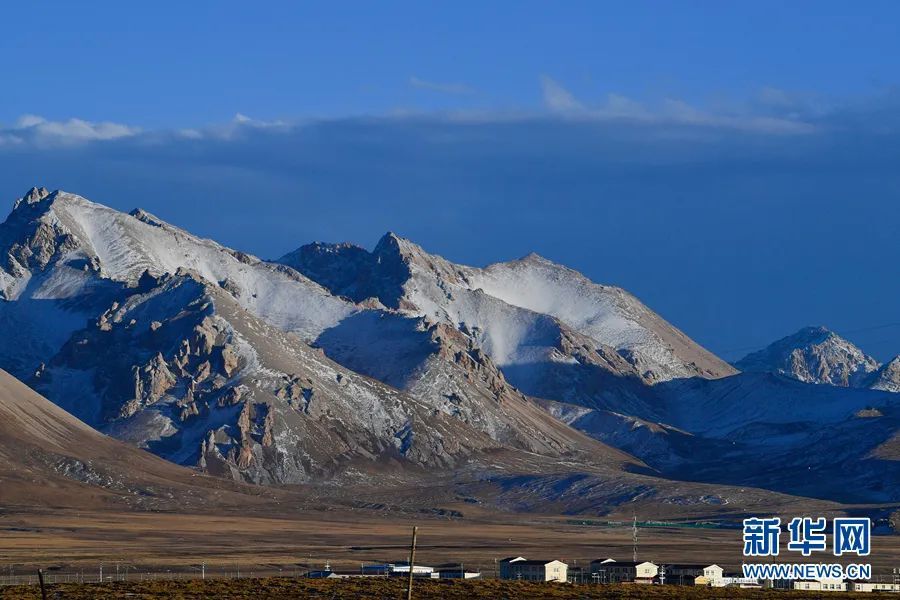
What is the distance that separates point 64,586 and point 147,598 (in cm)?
2252

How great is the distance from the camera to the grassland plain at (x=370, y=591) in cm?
16650

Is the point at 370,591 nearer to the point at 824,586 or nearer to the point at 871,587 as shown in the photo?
the point at 824,586

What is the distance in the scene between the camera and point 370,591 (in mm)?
173125

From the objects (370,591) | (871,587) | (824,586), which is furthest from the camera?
(871,587)

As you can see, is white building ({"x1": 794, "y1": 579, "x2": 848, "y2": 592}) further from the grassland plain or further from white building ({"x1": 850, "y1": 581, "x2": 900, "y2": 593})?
the grassland plain

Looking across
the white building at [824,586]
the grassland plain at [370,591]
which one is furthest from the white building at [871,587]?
the grassland plain at [370,591]

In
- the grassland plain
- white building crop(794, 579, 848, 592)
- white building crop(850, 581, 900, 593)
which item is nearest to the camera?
the grassland plain

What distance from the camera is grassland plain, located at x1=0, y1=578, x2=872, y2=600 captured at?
16650cm

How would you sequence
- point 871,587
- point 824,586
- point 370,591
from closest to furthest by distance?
point 370,591 < point 824,586 < point 871,587

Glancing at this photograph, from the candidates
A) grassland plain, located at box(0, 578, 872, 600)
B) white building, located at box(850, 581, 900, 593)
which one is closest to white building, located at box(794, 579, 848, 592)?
white building, located at box(850, 581, 900, 593)

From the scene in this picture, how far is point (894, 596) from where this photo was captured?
170 meters

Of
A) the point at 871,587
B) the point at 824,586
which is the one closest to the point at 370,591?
the point at 824,586

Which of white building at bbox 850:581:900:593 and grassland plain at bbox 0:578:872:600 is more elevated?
white building at bbox 850:581:900:593

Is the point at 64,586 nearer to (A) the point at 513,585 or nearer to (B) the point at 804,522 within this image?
(A) the point at 513,585
